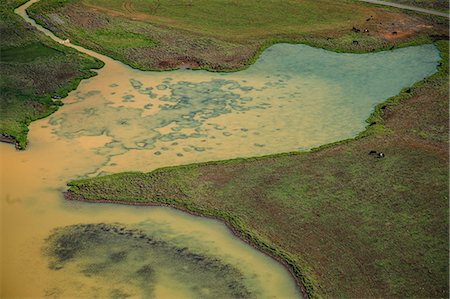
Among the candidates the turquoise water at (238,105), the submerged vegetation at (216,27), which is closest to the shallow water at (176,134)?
the turquoise water at (238,105)

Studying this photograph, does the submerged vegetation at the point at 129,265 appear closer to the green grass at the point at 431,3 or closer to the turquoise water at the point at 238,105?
the turquoise water at the point at 238,105

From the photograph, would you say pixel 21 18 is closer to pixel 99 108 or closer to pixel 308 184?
pixel 99 108

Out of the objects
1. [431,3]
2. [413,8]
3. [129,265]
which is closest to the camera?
[129,265]

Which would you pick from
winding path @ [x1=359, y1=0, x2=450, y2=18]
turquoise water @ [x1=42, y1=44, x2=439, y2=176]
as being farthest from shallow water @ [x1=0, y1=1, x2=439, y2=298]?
winding path @ [x1=359, y1=0, x2=450, y2=18]

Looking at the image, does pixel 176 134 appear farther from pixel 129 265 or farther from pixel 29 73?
pixel 29 73

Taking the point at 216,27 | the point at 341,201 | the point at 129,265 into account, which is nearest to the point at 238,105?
the point at 341,201
